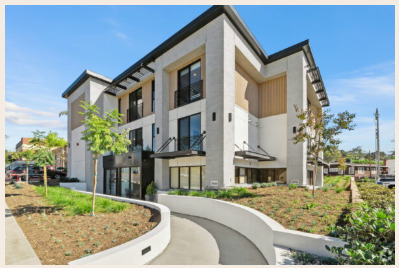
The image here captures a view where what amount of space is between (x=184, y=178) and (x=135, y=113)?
9.02 meters

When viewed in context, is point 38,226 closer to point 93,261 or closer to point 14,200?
point 93,261

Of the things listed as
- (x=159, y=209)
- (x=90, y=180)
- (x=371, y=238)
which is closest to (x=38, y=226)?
(x=159, y=209)

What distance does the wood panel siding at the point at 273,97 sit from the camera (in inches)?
672

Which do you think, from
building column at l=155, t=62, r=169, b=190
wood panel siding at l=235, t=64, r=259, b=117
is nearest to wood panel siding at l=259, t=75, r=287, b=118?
wood panel siding at l=235, t=64, r=259, b=117

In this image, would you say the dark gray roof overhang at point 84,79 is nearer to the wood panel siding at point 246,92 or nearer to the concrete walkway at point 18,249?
the wood panel siding at point 246,92

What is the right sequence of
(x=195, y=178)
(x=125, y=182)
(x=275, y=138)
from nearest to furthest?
1. (x=195, y=178)
2. (x=275, y=138)
3. (x=125, y=182)

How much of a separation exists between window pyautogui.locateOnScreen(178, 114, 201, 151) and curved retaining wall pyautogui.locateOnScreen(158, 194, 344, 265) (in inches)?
156

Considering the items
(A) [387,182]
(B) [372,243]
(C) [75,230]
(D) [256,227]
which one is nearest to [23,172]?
(C) [75,230]

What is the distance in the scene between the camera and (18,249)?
566 cm

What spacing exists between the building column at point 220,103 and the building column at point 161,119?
156 inches

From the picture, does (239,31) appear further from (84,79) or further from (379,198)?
(84,79)

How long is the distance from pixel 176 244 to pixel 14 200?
10630mm

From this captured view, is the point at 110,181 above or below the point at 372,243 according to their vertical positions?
below

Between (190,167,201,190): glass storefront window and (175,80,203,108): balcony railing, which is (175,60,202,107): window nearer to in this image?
(175,80,203,108): balcony railing
